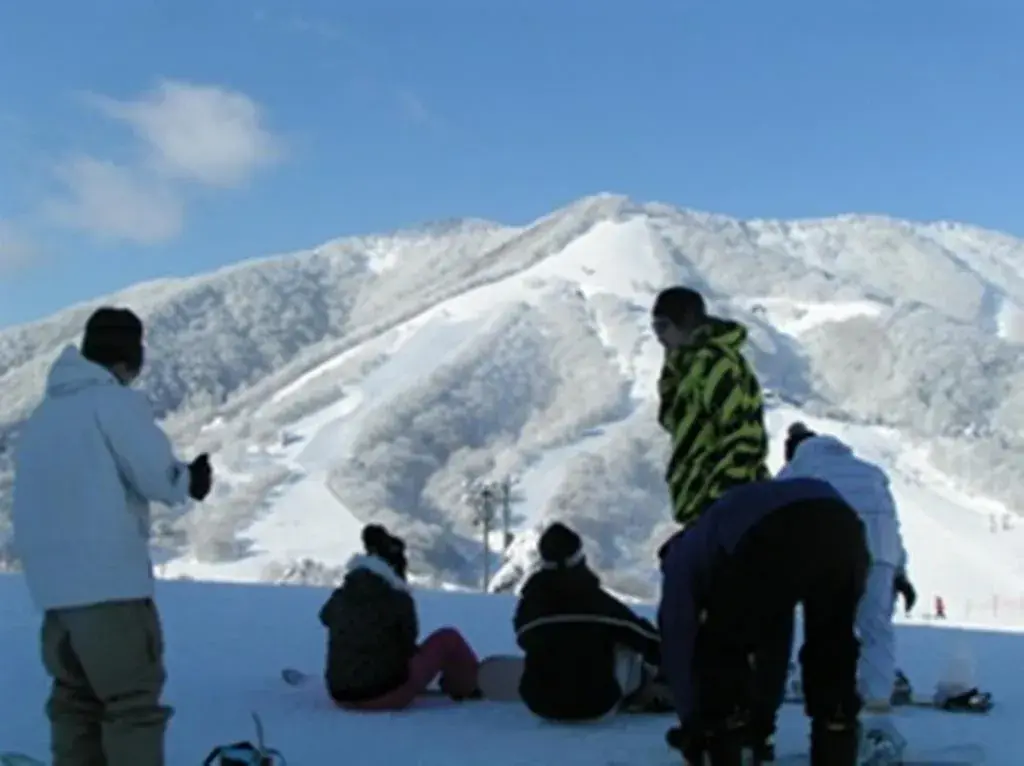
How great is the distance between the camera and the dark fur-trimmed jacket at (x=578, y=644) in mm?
5031

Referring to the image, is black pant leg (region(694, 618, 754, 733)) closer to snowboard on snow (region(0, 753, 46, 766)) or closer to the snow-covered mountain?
snowboard on snow (region(0, 753, 46, 766))

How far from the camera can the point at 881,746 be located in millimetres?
4113

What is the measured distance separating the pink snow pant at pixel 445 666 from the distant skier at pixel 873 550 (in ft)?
5.39

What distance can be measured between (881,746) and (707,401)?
130cm

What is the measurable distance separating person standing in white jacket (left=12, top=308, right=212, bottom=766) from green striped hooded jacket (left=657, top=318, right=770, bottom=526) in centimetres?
190

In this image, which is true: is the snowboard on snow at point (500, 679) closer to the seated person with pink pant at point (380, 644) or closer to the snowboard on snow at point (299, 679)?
the seated person with pink pant at point (380, 644)

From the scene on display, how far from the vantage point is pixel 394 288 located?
152 metres

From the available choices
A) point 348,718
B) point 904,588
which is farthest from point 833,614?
point 348,718

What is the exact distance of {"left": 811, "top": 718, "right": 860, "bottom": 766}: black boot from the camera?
130 inches

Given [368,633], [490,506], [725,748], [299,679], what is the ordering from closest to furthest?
[725,748], [368,633], [299,679], [490,506]

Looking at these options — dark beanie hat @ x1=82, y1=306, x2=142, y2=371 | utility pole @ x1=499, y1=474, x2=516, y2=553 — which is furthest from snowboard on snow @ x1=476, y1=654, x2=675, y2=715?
utility pole @ x1=499, y1=474, x2=516, y2=553

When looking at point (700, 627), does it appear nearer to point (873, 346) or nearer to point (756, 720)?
point (756, 720)

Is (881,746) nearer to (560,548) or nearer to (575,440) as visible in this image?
(560,548)

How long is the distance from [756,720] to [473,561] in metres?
70.7
